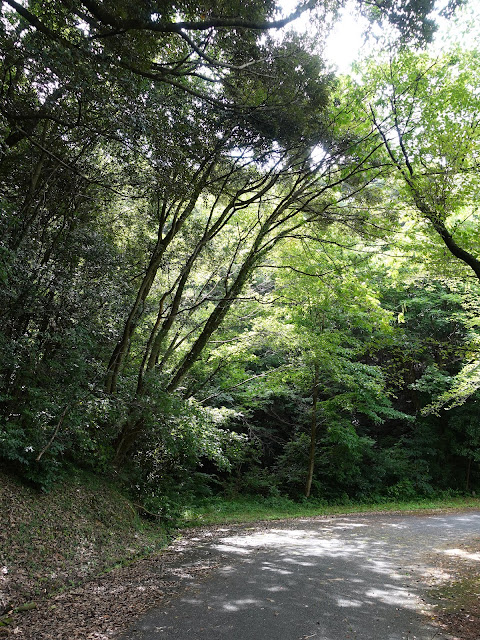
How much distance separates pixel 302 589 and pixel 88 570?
287 centimetres

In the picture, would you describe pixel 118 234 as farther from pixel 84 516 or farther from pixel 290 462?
pixel 290 462

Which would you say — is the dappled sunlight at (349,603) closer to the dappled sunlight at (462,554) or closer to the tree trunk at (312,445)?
the dappled sunlight at (462,554)

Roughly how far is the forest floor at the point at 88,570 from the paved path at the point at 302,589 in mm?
237

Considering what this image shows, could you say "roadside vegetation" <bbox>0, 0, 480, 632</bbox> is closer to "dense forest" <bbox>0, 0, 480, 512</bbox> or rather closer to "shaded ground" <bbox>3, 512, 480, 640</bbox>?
"dense forest" <bbox>0, 0, 480, 512</bbox>

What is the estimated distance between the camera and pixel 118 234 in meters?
9.58

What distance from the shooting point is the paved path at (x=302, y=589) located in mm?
3855

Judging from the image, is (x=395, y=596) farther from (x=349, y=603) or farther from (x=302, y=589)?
(x=302, y=589)

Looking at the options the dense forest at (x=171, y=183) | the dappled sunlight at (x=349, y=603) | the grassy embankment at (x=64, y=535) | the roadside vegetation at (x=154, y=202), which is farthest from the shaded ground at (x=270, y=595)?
the dense forest at (x=171, y=183)

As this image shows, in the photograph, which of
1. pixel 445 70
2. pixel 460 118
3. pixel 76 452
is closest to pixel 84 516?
pixel 76 452

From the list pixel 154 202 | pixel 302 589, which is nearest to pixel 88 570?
pixel 302 589

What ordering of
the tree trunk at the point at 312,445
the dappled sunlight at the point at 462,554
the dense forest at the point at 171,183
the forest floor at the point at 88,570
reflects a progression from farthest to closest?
the tree trunk at the point at 312,445, the dappled sunlight at the point at 462,554, the dense forest at the point at 171,183, the forest floor at the point at 88,570

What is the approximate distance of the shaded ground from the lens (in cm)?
388

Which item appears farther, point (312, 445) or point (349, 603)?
point (312, 445)

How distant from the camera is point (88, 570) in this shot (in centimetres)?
572
